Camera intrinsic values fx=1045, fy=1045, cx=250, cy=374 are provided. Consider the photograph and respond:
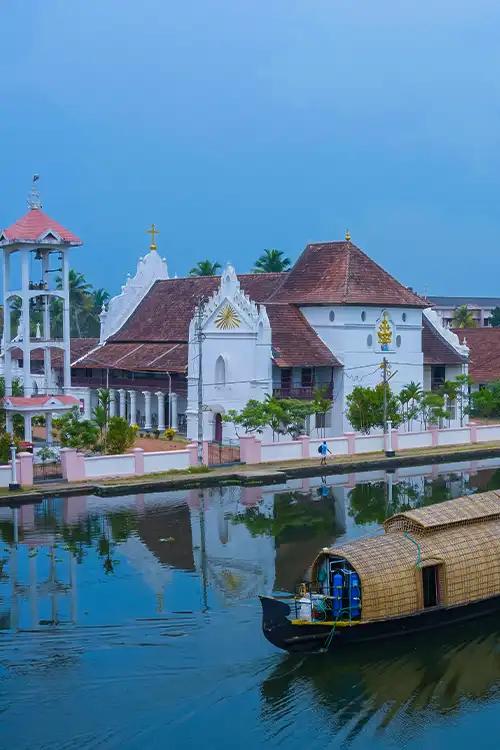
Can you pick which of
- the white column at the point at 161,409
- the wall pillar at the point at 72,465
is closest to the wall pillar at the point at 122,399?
the white column at the point at 161,409

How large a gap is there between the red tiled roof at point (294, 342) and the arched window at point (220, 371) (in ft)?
7.75

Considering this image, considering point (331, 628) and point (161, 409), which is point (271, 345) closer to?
point (161, 409)

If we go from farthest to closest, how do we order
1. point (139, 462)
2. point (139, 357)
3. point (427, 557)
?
point (139, 357) → point (139, 462) → point (427, 557)

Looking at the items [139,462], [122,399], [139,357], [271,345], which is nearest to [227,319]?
[271,345]

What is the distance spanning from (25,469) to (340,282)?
20369 millimetres

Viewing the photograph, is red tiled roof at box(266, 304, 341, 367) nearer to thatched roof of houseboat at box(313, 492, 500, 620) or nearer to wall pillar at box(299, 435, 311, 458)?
wall pillar at box(299, 435, 311, 458)

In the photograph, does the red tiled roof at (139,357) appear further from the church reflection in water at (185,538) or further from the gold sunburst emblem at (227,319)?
the church reflection in water at (185,538)

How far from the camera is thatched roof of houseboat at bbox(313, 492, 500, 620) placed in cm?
1959

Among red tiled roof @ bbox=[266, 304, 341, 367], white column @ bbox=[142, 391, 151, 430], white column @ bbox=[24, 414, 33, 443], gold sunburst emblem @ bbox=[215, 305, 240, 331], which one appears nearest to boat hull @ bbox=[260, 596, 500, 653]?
white column @ bbox=[24, 414, 33, 443]

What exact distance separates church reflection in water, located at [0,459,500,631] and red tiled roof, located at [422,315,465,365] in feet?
45.5

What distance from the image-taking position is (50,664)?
18.7m

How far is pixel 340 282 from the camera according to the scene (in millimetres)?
49781

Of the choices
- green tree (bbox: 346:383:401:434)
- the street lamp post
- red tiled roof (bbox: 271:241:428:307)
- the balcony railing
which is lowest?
the street lamp post

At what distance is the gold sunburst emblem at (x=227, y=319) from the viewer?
46.3 m
